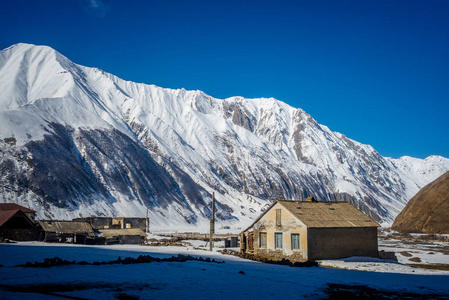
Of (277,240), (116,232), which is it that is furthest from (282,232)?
(116,232)


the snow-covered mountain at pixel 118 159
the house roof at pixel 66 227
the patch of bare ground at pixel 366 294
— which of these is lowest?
the patch of bare ground at pixel 366 294

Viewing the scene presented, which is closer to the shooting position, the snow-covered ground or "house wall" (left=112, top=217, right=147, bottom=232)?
the snow-covered ground

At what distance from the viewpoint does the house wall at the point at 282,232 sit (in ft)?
102

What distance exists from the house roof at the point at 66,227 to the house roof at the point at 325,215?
27783mm

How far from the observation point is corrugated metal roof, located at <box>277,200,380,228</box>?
31.9 metres

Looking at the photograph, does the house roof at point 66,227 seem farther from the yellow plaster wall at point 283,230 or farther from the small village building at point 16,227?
the yellow plaster wall at point 283,230

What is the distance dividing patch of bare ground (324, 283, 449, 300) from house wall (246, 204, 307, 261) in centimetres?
1195

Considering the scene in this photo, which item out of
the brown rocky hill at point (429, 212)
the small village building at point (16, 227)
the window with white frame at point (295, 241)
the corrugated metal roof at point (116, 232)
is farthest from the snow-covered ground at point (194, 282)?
the brown rocky hill at point (429, 212)

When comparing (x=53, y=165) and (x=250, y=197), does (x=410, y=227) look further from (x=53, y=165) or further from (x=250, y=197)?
(x=53, y=165)

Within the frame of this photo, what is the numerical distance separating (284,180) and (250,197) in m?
30.1

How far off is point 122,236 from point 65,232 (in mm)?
6783

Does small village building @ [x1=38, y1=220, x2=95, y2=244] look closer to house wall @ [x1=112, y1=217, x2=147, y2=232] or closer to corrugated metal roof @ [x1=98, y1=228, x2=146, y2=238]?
corrugated metal roof @ [x1=98, y1=228, x2=146, y2=238]

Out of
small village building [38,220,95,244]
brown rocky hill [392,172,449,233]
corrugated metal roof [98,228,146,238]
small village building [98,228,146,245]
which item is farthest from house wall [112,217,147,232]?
brown rocky hill [392,172,449,233]

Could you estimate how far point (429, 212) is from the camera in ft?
289
